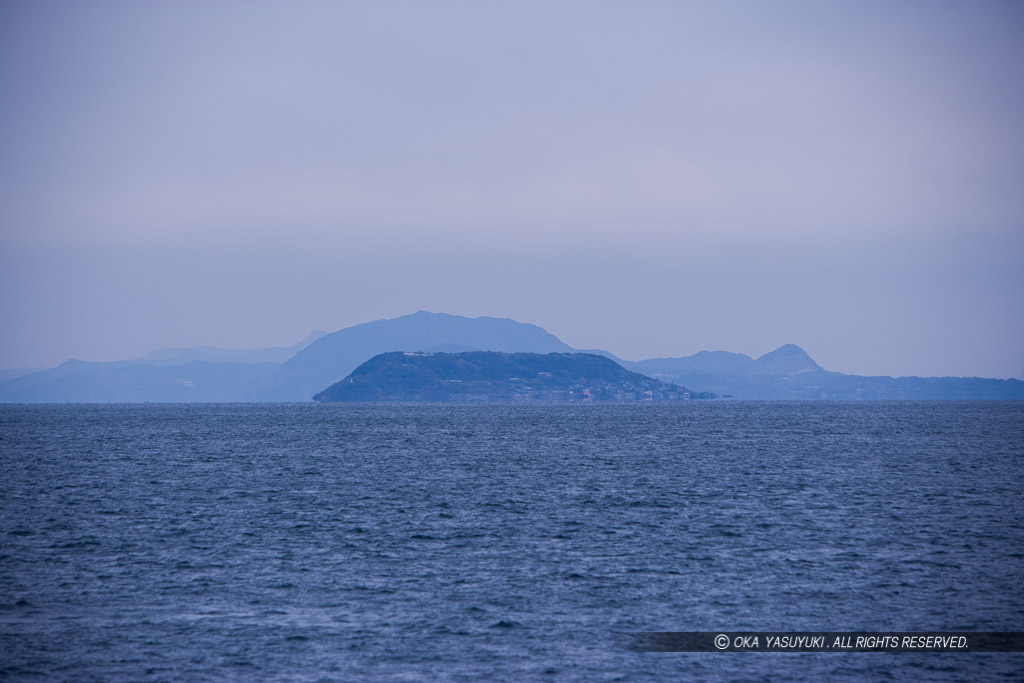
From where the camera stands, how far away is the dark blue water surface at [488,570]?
28.4m

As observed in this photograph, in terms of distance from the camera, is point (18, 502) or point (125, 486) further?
point (125, 486)

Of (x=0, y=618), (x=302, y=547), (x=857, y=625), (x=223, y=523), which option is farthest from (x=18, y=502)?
(x=857, y=625)

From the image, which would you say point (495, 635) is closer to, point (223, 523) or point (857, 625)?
point (857, 625)

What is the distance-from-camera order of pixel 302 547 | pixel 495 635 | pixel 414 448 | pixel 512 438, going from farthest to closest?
pixel 512 438
pixel 414 448
pixel 302 547
pixel 495 635

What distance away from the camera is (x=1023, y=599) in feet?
114

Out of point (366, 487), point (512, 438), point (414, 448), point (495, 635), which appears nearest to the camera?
point (495, 635)

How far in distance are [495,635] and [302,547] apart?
18657mm

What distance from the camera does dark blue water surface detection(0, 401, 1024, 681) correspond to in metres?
28.4

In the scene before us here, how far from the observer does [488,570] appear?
40781 millimetres

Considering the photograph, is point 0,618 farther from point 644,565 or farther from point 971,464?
point 971,464

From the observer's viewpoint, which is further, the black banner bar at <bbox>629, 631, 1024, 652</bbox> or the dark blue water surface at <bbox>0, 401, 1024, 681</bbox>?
the black banner bar at <bbox>629, 631, 1024, 652</bbox>

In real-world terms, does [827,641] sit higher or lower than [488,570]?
lower

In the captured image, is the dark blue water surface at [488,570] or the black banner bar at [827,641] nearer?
the dark blue water surface at [488,570]

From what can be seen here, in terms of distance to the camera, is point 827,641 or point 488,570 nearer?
point 827,641
